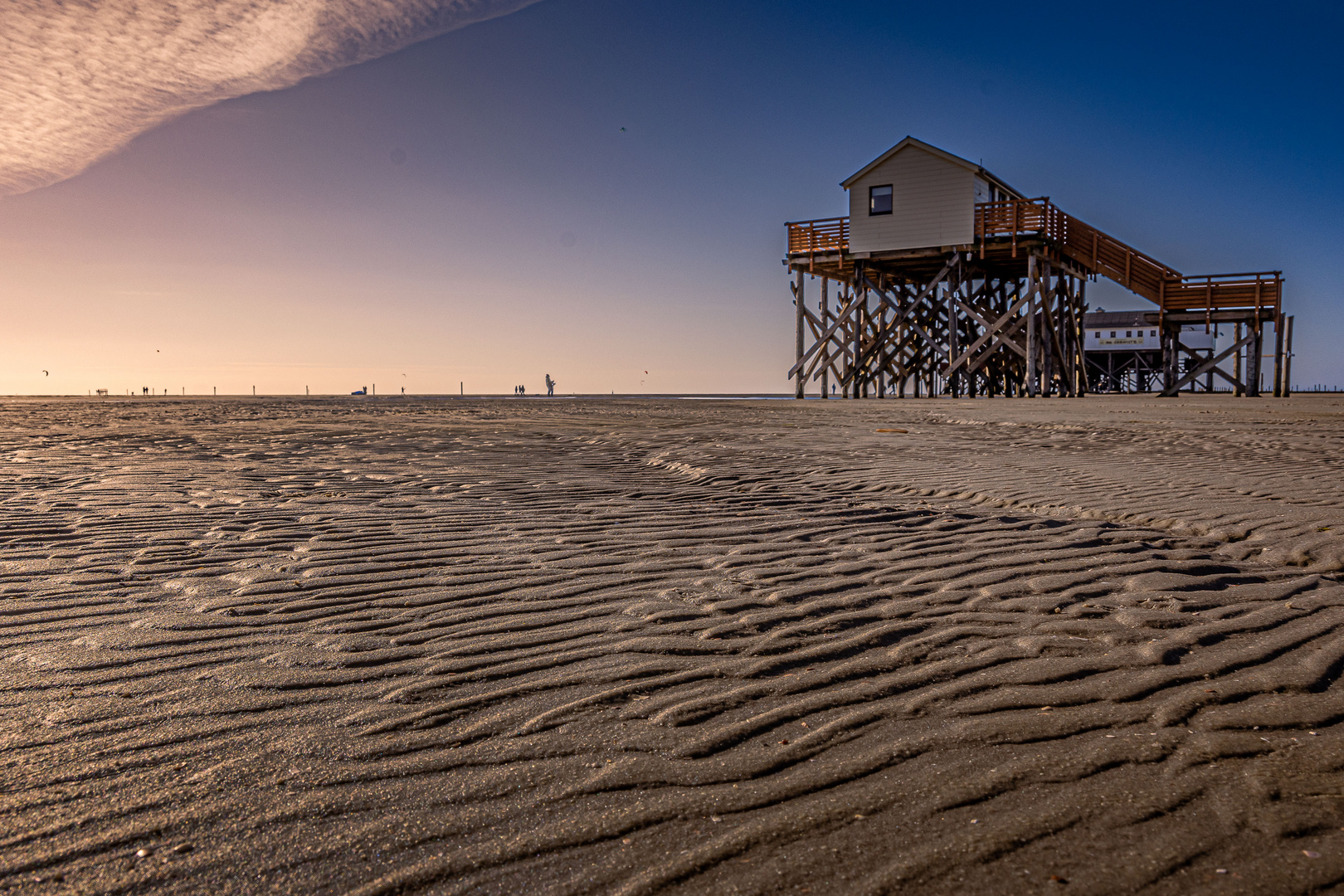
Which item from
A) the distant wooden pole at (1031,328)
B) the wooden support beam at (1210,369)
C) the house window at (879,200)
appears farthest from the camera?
the wooden support beam at (1210,369)

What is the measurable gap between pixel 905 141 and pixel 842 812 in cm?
2828

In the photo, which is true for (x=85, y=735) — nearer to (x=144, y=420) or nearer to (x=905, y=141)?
(x=144, y=420)

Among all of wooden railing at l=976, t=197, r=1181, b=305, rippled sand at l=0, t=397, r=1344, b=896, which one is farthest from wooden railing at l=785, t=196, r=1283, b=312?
rippled sand at l=0, t=397, r=1344, b=896

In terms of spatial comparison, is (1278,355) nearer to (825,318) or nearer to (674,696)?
(825,318)

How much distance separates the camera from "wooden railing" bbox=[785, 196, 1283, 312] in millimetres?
25812

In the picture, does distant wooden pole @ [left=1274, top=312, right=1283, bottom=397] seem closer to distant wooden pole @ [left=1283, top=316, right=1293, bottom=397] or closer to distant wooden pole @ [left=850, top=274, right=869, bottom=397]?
distant wooden pole @ [left=1283, top=316, right=1293, bottom=397]

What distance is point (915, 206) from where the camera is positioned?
2719 cm

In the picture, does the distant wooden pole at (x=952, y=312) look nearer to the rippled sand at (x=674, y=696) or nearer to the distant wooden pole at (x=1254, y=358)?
the distant wooden pole at (x=1254, y=358)

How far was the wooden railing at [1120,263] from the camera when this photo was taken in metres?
25.8

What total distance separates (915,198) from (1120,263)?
7.08 meters

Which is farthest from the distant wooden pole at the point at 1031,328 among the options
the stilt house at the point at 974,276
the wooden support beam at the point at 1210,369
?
the wooden support beam at the point at 1210,369

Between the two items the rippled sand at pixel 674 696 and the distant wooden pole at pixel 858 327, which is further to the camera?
the distant wooden pole at pixel 858 327

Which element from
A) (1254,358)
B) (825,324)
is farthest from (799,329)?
(1254,358)

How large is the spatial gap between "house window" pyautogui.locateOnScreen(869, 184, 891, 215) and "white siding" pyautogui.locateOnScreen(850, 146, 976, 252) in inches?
4.6
